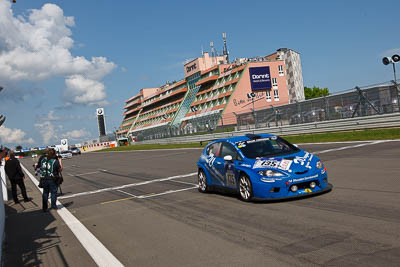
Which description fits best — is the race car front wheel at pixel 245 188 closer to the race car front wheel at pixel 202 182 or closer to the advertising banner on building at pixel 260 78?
the race car front wheel at pixel 202 182

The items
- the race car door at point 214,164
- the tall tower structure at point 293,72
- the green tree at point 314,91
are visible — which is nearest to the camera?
the race car door at point 214,164

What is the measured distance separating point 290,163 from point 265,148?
113cm

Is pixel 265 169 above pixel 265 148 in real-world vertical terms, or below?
below

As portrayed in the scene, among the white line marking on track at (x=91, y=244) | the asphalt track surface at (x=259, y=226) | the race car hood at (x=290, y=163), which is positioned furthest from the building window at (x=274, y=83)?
the race car hood at (x=290, y=163)

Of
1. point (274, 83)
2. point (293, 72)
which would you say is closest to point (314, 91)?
point (293, 72)

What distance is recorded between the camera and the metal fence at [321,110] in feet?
78.8

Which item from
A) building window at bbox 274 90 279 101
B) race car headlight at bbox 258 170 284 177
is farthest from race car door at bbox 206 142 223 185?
building window at bbox 274 90 279 101

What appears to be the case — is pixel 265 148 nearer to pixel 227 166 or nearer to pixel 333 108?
pixel 227 166

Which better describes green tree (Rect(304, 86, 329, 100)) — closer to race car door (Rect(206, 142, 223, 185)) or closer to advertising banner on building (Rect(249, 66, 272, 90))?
advertising banner on building (Rect(249, 66, 272, 90))

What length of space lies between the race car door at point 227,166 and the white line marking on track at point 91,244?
3.23m

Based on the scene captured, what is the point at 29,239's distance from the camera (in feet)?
26.6

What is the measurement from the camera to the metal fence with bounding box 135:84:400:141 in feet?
78.8

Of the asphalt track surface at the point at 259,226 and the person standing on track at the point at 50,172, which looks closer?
the asphalt track surface at the point at 259,226

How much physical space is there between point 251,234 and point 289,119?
86.5 feet
